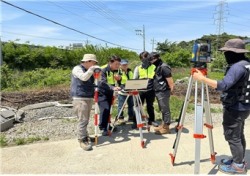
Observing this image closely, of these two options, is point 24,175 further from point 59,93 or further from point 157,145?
point 59,93

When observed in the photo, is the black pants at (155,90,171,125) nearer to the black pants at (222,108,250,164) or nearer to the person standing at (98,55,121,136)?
the person standing at (98,55,121,136)

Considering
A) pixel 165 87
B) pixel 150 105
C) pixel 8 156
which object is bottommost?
pixel 8 156

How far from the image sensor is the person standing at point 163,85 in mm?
6363

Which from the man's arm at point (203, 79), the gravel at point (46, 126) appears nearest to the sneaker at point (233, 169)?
the man's arm at point (203, 79)

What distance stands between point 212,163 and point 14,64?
1164 inches

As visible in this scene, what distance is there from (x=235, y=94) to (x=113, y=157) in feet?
7.58

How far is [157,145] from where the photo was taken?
5.68 meters

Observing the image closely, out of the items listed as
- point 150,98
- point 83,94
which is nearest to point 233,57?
point 83,94

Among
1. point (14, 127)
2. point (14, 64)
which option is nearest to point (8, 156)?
point (14, 127)

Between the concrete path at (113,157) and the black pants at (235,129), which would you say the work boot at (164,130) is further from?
the black pants at (235,129)

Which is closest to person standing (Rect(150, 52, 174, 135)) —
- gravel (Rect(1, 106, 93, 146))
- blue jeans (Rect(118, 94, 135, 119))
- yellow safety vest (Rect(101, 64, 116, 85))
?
yellow safety vest (Rect(101, 64, 116, 85))

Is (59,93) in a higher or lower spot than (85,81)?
lower

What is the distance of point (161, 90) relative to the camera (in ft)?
21.0

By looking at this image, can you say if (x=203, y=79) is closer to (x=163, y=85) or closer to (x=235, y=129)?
(x=235, y=129)
